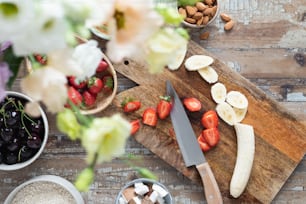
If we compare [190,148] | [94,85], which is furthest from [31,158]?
[190,148]

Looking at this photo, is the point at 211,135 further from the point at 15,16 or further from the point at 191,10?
the point at 15,16

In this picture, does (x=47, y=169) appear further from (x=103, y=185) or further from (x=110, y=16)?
(x=110, y=16)

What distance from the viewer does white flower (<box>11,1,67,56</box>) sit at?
541 millimetres

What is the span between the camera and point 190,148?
131 cm

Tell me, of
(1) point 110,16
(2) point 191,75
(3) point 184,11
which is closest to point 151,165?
(2) point 191,75

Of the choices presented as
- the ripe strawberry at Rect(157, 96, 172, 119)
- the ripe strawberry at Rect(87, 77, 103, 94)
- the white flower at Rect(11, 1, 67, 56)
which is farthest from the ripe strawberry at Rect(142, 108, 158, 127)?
the white flower at Rect(11, 1, 67, 56)

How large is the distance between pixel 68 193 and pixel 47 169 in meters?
0.09

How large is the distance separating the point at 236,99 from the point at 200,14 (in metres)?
0.20

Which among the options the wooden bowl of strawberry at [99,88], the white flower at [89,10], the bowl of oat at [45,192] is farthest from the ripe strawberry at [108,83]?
the white flower at [89,10]

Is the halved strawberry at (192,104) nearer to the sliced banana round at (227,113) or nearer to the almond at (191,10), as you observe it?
the sliced banana round at (227,113)

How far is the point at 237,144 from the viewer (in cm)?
136

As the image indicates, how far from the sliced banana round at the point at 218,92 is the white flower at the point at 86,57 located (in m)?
0.74

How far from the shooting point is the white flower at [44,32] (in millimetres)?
541

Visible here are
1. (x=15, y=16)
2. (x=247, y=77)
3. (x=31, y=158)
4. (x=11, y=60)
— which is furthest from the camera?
(x=247, y=77)
